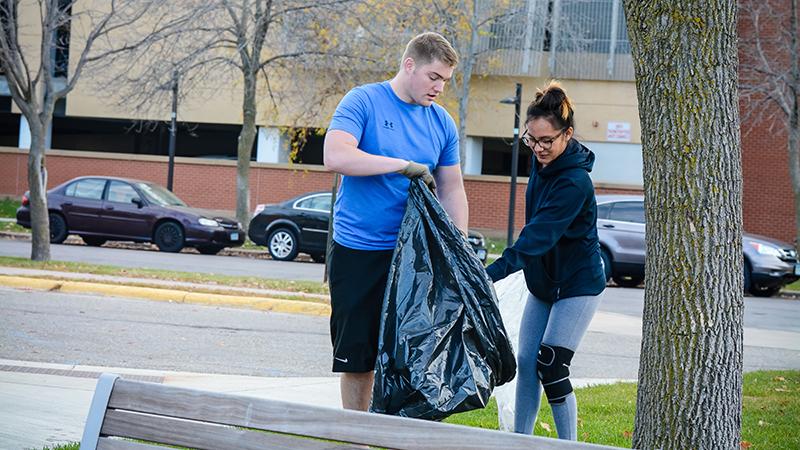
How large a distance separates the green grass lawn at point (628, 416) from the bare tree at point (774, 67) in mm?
17638

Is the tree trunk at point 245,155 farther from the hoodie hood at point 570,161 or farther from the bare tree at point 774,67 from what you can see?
the hoodie hood at point 570,161

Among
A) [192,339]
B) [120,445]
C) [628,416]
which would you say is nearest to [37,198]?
[192,339]

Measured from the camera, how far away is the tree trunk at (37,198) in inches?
658

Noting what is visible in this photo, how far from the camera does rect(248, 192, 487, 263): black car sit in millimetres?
22250

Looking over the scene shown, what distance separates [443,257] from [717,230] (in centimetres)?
108

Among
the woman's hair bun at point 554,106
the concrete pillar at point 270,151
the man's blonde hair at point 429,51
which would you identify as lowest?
the woman's hair bun at point 554,106

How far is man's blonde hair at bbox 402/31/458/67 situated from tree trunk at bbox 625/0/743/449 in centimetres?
83

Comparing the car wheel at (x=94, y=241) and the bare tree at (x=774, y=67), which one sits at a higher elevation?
the bare tree at (x=774, y=67)

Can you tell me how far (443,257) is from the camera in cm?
423

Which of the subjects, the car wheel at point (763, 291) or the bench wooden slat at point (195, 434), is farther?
the car wheel at point (763, 291)

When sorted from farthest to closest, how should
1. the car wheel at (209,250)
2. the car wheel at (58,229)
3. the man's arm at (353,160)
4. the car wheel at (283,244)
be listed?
the car wheel at (209,250) < the car wheel at (58,229) < the car wheel at (283,244) < the man's arm at (353,160)

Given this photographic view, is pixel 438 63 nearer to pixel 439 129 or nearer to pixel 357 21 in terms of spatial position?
pixel 439 129

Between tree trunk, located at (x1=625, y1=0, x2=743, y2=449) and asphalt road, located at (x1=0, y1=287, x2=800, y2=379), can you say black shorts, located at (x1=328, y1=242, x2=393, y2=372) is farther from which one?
asphalt road, located at (x1=0, y1=287, x2=800, y2=379)

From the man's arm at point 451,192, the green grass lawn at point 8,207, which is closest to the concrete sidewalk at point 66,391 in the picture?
the man's arm at point 451,192
